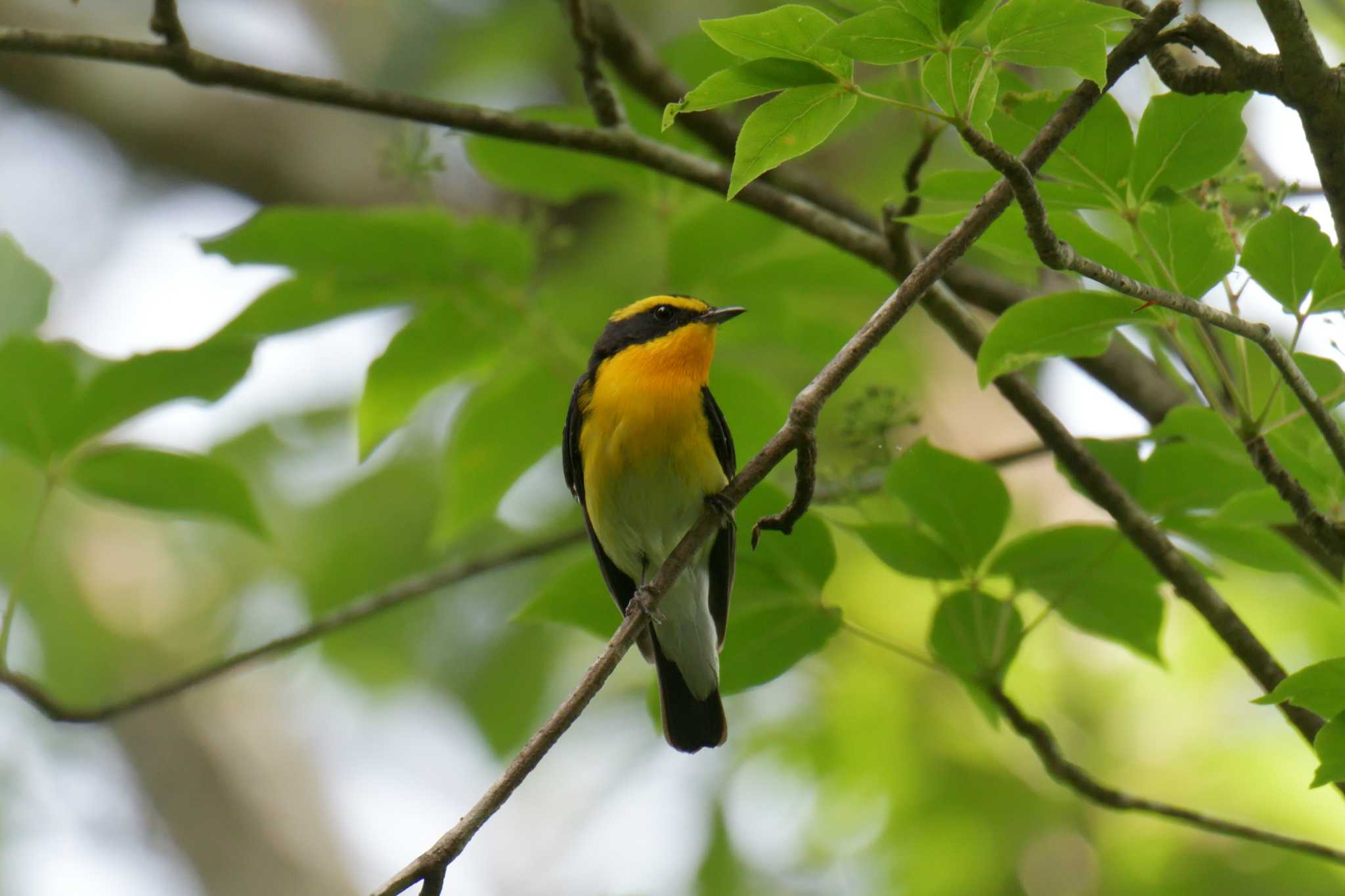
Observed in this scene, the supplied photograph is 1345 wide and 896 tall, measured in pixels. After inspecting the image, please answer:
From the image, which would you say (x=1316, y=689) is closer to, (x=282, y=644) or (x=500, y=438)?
(x=500, y=438)

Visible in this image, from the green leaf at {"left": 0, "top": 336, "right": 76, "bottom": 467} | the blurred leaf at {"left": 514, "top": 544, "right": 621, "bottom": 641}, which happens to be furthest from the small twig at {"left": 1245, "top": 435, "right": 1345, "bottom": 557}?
the green leaf at {"left": 0, "top": 336, "right": 76, "bottom": 467}

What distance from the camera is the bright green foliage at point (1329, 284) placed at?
2.29m

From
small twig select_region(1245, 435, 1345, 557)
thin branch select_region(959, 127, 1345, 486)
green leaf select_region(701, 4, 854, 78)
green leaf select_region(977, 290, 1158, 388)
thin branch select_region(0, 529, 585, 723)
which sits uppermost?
green leaf select_region(701, 4, 854, 78)

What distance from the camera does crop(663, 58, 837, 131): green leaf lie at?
2.08m

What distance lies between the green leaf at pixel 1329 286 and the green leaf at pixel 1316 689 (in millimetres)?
660

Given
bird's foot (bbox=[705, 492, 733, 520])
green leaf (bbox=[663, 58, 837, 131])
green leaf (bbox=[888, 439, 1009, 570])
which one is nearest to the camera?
green leaf (bbox=[663, 58, 837, 131])

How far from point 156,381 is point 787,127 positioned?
2.11m

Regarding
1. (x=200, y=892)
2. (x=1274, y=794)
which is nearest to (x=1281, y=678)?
(x=1274, y=794)

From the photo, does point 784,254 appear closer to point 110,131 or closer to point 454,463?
point 454,463

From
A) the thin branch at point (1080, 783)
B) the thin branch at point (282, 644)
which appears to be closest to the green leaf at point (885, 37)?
the thin branch at point (1080, 783)

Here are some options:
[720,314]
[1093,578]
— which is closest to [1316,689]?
[1093,578]

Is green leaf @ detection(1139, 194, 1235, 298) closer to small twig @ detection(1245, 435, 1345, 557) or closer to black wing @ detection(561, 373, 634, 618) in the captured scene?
small twig @ detection(1245, 435, 1345, 557)

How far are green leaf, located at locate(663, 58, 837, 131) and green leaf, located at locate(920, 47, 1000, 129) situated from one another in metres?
0.16

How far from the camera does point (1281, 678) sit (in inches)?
109
